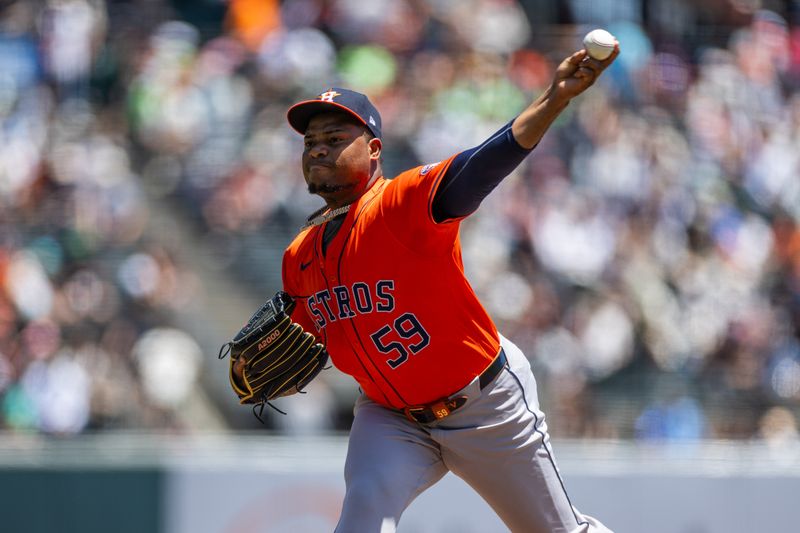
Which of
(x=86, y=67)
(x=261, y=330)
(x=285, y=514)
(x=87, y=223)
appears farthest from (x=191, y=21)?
(x=261, y=330)

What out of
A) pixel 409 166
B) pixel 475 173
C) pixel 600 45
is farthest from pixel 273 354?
pixel 409 166

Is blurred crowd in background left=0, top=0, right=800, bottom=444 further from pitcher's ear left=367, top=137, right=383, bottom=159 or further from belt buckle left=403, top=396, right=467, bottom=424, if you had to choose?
pitcher's ear left=367, top=137, right=383, bottom=159

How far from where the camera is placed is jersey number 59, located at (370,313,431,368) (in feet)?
13.8

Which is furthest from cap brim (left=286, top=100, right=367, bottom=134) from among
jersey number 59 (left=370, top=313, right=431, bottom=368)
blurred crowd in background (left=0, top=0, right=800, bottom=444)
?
blurred crowd in background (left=0, top=0, right=800, bottom=444)

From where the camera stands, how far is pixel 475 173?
3.78 meters

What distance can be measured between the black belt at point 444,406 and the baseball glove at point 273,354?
1.33 feet

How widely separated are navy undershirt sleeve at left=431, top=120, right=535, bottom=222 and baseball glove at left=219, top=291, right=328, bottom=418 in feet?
2.58

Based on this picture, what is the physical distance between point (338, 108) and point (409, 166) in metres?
5.18


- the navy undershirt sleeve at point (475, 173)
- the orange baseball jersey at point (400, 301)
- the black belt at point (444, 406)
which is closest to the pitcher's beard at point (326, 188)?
the orange baseball jersey at point (400, 301)

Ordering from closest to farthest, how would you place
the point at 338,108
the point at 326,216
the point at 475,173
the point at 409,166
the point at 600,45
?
the point at 600,45
the point at 475,173
the point at 338,108
the point at 326,216
the point at 409,166

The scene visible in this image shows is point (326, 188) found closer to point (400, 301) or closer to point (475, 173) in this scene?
point (400, 301)

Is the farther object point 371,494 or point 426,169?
point 371,494

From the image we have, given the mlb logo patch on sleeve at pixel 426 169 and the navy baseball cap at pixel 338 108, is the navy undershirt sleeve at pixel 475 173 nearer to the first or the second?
the mlb logo patch on sleeve at pixel 426 169

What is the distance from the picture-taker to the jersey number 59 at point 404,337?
4191 mm
